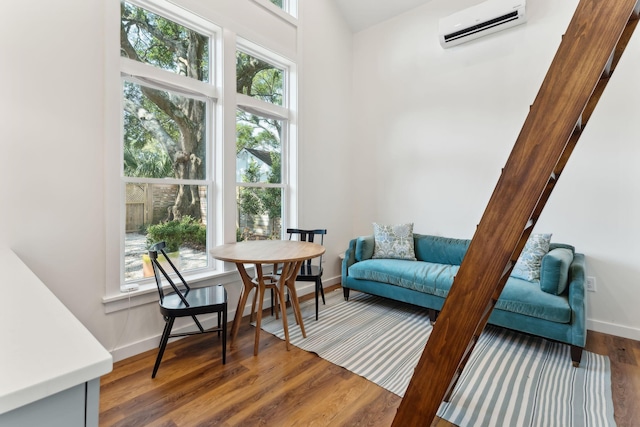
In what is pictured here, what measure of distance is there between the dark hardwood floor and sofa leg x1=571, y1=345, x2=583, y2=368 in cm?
19

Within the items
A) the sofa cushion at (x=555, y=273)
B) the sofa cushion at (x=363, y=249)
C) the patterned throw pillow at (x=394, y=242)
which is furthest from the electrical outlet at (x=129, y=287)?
the sofa cushion at (x=555, y=273)

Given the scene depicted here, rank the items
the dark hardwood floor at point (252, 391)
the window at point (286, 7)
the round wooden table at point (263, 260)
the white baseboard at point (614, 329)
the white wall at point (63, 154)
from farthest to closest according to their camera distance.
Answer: the window at point (286, 7) < the white baseboard at point (614, 329) < the round wooden table at point (263, 260) < the white wall at point (63, 154) < the dark hardwood floor at point (252, 391)

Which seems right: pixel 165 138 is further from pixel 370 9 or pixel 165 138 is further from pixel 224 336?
pixel 370 9

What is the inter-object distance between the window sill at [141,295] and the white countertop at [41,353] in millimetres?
1365

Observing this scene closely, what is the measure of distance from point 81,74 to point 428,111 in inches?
136

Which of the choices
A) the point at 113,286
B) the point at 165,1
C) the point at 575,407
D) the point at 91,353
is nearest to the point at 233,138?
the point at 165,1

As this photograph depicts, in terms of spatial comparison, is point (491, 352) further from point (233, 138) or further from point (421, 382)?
point (233, 138)

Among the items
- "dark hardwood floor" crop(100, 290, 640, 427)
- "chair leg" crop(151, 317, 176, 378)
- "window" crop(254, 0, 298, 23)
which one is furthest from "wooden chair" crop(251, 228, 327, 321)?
"window" crop(254, 0, 298, 23)

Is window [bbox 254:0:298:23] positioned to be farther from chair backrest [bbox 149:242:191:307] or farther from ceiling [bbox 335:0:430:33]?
chair backrest [bbox 149:242:191:307]

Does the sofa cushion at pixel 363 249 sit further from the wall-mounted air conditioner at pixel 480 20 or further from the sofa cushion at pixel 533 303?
the wall-mounted air conditioner at pixel 480 20

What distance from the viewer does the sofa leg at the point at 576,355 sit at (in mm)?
2229

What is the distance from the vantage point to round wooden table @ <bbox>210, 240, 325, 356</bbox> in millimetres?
2279

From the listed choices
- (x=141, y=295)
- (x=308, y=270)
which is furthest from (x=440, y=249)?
(x=141, y=295)

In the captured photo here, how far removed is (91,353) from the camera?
Answer: 0.67 m
